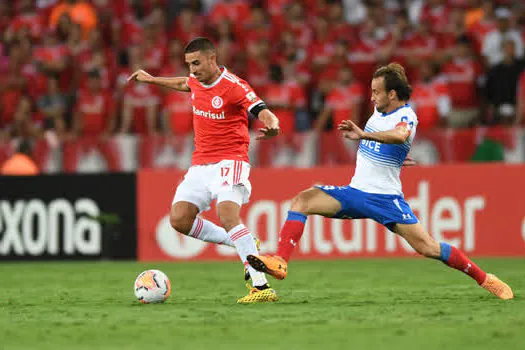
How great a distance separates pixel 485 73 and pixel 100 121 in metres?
A: 5.99

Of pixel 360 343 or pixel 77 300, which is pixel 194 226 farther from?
pixel 360 343

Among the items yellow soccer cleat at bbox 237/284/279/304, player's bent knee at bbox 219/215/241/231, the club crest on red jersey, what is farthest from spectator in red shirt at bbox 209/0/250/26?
yellow soccer cleat at bbox 237/284/279/304

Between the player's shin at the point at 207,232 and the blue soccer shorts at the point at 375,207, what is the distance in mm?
1302

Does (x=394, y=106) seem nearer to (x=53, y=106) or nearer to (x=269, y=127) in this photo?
(x=269, y=127)

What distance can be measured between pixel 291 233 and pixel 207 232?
113 cm

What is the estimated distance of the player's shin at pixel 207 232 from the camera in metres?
9.56

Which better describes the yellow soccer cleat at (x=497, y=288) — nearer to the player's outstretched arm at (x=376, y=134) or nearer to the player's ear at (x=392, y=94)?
the player's outstretched arm at (x=376, y=134)

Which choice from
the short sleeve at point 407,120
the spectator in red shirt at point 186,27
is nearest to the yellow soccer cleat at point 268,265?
the short sleeve at point 407,120

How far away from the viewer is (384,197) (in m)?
8.80

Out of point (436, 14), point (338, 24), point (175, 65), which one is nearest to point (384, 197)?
point (175, 65)

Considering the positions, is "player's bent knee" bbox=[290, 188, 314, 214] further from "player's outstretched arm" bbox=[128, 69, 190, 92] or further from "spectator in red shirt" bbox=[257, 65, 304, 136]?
"spectator in red shirt" bbox=[257, 65, 304, 136]

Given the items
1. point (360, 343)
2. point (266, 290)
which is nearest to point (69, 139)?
point (266, 290)

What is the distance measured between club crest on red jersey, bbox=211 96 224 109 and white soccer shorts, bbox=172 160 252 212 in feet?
1.58

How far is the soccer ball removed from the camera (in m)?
8.74
